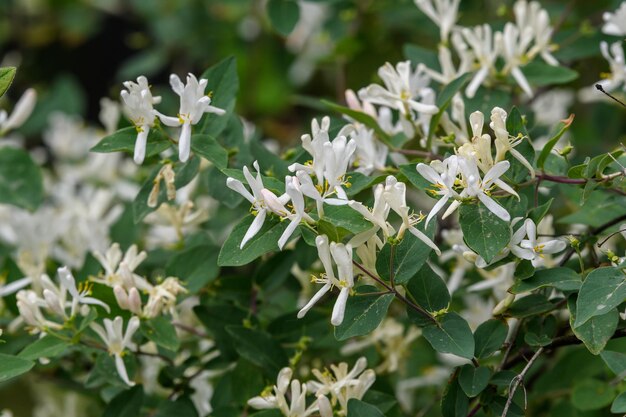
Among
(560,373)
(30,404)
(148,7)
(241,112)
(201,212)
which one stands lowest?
(30,404)

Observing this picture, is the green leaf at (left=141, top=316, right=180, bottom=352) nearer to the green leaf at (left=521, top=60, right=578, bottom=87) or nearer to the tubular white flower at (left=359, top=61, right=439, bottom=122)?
the tubular white flower at (left=359, top=61, right=439, bottom=122)

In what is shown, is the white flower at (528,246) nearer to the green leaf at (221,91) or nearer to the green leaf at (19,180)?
the green leaf at (221,91)

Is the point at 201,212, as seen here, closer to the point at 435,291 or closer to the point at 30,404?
the point at 435,291

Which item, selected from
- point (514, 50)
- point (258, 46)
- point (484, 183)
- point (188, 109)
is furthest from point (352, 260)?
point (258, 46)

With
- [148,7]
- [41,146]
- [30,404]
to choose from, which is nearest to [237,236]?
[30,404]

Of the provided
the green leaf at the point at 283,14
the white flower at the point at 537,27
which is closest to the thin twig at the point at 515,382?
the white flower at the point at 537,27

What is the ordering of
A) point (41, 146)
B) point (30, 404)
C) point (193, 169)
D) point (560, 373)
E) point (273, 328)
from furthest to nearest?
1. point (41, 146)
2. point (30, 404)
3. point (560, 373)
4. point (273, 328)
5. point (193, 169)
